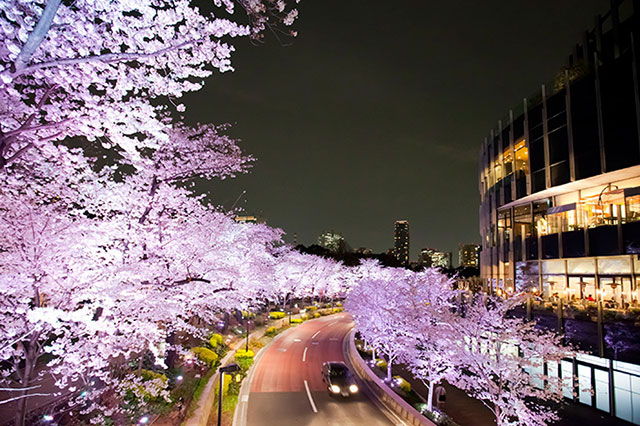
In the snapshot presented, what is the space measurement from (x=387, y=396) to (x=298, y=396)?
4.90 meters

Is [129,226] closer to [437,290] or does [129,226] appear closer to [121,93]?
[121,93]

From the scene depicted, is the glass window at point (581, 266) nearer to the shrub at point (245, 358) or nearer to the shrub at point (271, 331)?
the shrub at point (245, 358)

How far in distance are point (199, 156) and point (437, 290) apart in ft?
58.0

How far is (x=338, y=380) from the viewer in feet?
66.8

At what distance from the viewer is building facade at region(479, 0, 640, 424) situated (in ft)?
60.5

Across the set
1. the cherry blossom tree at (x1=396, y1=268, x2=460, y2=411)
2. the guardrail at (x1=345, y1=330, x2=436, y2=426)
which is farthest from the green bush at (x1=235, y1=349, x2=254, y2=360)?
the cherry blossom tree at (x1=396, y1=268, x2=460, y2=411)

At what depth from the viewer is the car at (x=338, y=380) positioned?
19.6m

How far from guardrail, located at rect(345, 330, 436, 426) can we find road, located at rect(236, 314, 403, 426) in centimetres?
57

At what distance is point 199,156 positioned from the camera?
14.2 metres

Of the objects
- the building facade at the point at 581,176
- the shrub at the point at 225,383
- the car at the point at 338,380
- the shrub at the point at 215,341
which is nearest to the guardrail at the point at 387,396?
the car at the point at 338,380

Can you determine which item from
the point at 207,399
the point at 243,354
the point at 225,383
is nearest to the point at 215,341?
the point at 243,354

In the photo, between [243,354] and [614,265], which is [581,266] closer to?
[614,265]

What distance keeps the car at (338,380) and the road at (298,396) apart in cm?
35

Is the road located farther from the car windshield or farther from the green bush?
the car windshield
